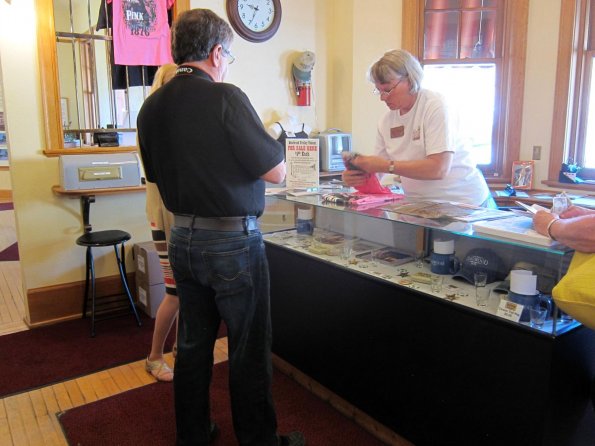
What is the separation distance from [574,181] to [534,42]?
107cm

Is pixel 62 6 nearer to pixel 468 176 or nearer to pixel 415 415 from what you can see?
pixel 468 176

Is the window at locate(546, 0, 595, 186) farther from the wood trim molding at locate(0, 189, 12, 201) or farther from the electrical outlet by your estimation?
the wood trim molding at locate(0, 189, 12, 201)

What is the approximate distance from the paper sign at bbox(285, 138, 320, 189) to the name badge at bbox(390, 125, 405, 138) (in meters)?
0.34

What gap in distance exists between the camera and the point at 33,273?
125 inches

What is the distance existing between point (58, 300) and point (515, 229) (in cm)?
280

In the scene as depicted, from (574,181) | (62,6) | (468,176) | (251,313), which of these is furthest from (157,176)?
(574,181)

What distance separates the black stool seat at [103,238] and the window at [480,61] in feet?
8.47

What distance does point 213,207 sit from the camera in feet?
5.05

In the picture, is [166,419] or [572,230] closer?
[572,230]

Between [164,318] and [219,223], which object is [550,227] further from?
[164,318]

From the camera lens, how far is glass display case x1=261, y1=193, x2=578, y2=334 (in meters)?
1.41

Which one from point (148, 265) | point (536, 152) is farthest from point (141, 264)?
point (536, 152)

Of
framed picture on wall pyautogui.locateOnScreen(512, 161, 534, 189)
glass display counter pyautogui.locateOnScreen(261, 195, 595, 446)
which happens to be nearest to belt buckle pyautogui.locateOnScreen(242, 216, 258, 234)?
glass display counter pyautogui.locateOnScreen(261, 195, 595, 446)

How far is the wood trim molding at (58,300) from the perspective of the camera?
3195mm
